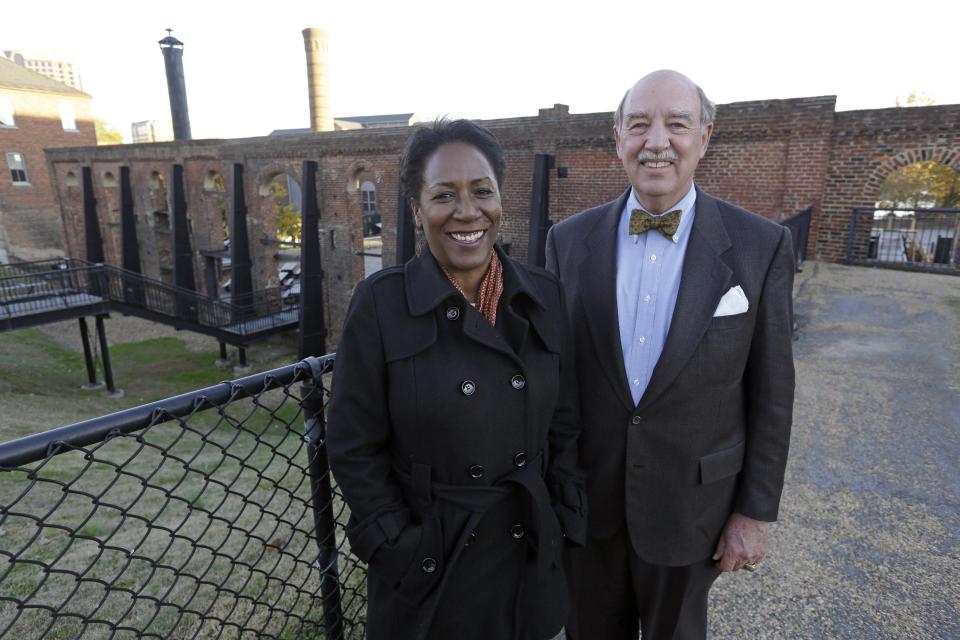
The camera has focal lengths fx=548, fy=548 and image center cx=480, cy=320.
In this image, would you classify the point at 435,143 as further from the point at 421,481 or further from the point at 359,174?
the point at 359,174

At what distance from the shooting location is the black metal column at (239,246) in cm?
1905

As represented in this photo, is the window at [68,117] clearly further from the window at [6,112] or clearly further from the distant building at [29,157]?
the window at [6,112]

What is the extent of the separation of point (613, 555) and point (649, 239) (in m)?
1.20

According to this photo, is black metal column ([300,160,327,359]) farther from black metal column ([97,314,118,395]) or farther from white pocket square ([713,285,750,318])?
white pocket square ([713,285,750,318])

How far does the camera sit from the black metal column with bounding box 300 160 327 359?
16859 millimetres

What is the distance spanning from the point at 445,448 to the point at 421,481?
0.40ft

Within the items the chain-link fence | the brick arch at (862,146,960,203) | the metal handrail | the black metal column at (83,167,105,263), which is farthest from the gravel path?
the black metal column at (83,167,105,263)

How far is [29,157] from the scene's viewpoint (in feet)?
106

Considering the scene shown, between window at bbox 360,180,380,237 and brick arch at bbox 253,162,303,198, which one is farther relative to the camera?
window at bbox 360,180,380,237

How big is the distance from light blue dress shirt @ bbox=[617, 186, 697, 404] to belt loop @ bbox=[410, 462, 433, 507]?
2.58 feet

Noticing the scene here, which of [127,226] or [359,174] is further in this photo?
[127,226]

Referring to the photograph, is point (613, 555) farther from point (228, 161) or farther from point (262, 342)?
point (228, 161)

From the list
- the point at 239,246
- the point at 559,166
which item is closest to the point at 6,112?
the point at 239,246

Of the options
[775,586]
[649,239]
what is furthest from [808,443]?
[649,239]
